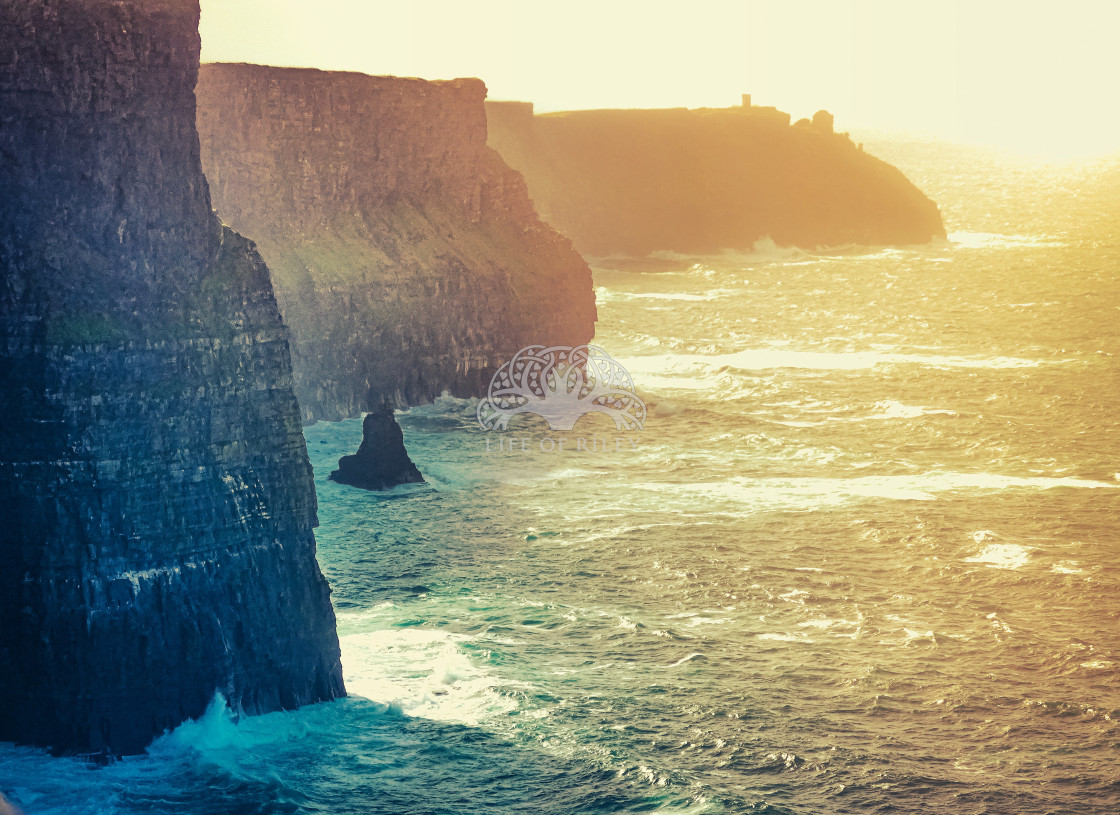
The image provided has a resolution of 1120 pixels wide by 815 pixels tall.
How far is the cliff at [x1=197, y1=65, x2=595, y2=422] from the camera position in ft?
177

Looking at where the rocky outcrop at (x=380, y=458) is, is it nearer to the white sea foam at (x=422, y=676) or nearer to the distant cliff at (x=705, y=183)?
the white sea foam at (x=422, y=676)

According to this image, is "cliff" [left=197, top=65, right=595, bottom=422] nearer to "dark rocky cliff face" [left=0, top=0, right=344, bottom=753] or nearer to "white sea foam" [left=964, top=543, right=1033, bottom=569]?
"white sea foam" [left=964, top=543, right=1033, bottom=569]

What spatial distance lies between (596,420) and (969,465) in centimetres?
1763

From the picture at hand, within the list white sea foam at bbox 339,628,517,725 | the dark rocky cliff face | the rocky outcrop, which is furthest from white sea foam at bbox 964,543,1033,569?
the dark rocky cliff face

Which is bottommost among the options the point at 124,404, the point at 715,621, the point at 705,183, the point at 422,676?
the point at 422,676

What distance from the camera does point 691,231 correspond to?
152 metres

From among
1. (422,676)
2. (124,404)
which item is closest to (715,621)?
(422,676)

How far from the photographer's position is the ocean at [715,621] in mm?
21609

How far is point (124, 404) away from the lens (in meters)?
21.2

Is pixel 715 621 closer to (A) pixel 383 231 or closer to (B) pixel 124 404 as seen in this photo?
(B) pixel 124 404

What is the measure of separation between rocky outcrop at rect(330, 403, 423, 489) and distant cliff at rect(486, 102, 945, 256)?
97.4m

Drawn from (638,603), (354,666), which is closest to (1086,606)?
(638,603)

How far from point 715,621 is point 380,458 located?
17.9 meters

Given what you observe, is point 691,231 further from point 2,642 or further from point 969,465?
point 2,642
